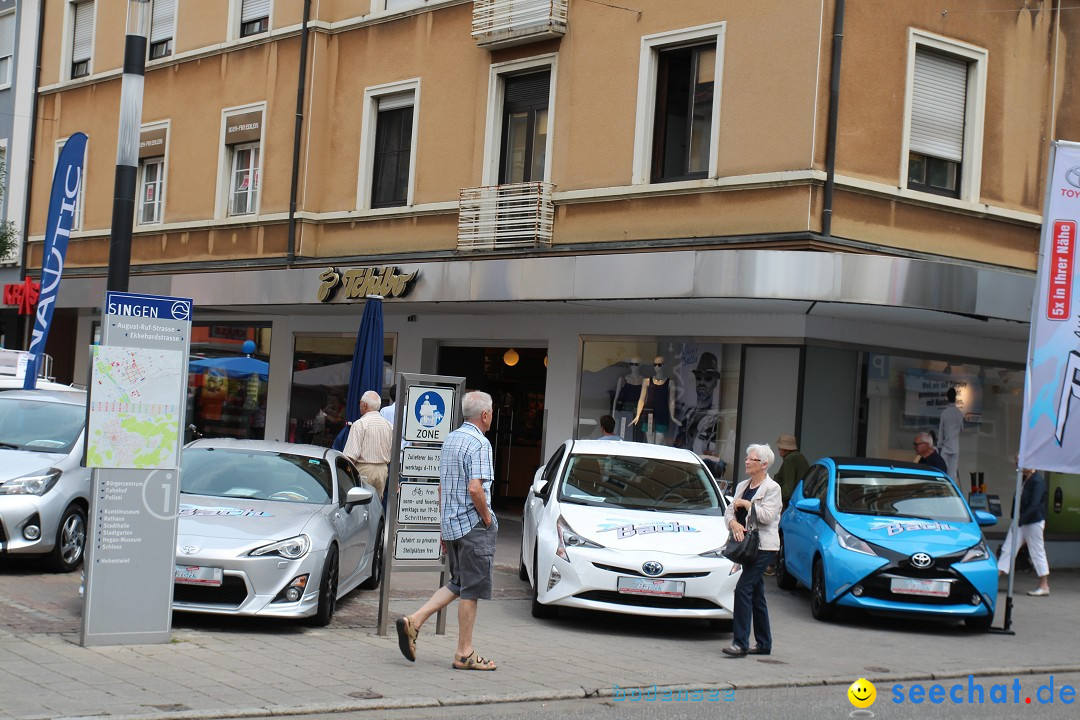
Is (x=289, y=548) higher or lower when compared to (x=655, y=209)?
lower

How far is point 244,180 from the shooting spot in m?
23.8

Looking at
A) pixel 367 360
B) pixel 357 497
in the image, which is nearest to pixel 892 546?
pixel 357 497

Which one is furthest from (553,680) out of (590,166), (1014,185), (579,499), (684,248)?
(1014,185)

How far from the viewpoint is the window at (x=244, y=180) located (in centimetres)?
2359

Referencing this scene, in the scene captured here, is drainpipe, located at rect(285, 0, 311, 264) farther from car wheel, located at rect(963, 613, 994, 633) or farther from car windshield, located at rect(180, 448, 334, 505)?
car wheel, located at rect(963, 613, 994, 633)

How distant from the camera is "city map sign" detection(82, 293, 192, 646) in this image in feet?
29.6

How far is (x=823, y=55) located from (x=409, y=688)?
1019 cm

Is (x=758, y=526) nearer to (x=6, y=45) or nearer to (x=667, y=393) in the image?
(x=667, y=393)

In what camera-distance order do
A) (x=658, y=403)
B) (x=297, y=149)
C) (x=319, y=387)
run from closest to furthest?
1. (x=658, y=403)
2. (x=297, y=149)
3. (x=319, y=387)

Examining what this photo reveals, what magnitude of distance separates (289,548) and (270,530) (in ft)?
0.85

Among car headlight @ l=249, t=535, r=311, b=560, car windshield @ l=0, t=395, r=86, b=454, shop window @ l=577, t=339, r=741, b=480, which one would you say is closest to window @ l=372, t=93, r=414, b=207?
shop window @ l=577, t=339, r=741, b=480

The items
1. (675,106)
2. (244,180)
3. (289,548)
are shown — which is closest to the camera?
(289,548)

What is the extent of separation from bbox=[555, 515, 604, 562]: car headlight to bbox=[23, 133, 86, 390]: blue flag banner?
29.0 feet

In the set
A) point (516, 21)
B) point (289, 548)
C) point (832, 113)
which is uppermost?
point (516, 21)
